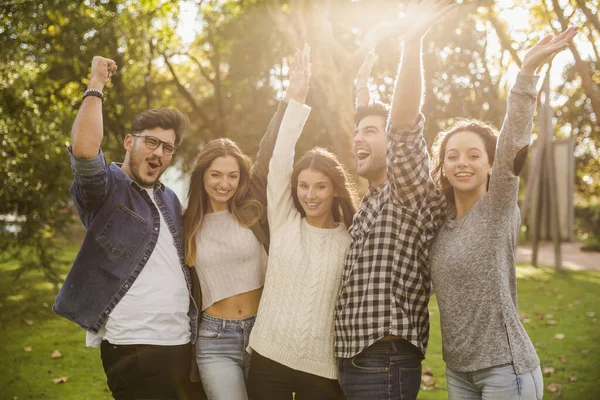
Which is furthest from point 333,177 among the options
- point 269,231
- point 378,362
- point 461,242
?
point 378,362

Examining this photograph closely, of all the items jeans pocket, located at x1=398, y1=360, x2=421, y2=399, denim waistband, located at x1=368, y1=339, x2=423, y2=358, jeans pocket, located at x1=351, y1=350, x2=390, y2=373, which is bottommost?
jeans pocket, located at x1=398, y1=360, x2=421, y2=399

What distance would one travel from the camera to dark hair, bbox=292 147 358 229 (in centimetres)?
345

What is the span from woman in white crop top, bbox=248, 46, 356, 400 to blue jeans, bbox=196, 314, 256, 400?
0.62 feet

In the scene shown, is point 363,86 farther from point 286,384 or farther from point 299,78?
point 286,384

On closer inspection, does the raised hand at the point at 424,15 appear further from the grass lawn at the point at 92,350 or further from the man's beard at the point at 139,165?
the grass lawn at the point at 92,350

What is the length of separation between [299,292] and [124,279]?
3.31ft

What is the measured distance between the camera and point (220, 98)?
1770 centimetres

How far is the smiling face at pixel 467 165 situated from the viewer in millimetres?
2934

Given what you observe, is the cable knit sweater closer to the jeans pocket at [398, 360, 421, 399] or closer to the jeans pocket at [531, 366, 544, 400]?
the jeans pocket at [398, 360, 421, 399]

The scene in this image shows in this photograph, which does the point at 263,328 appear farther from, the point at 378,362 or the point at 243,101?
the point at 243,101

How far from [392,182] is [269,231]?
1.16m

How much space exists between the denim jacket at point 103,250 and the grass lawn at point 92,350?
306 centimetres

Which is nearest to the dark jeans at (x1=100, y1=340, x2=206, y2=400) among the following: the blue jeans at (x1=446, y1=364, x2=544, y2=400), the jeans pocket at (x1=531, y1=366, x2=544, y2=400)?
the blue jeans at (x1=446, y1=364, x2=544, y2=400)

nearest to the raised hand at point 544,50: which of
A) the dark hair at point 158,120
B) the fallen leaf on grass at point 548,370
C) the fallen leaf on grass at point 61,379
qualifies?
the dark hair at point 158,120
